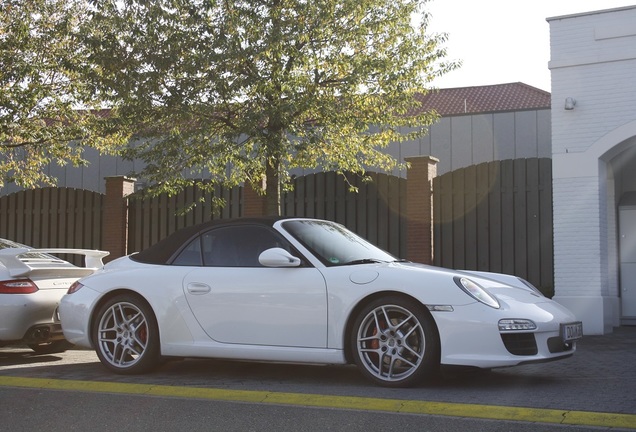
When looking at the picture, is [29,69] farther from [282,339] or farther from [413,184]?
[282,339]

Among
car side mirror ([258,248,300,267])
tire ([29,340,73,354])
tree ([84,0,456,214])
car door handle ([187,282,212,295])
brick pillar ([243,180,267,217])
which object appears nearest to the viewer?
car side mirror ([258,248,300,267])

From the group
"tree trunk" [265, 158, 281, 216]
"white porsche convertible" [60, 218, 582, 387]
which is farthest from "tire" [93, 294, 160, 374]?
"tree trunk" [265, 158, 281, 216]

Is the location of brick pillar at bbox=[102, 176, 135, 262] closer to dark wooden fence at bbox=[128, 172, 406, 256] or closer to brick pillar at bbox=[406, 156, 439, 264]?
dark wooden fence at bbox=[128, 172, 406, 256]

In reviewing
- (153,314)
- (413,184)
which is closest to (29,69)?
(413,184)

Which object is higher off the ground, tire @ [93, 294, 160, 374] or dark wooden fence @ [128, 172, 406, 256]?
dark wooden fence @ [128, 172, 406, 256]

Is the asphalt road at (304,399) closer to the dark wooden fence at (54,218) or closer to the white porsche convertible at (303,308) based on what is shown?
the white porsche convertible at (303,308)

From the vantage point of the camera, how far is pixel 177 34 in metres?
12.0

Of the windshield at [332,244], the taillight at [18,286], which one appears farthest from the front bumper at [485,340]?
the taillight at [18,286]

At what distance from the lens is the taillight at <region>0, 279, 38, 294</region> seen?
820 cm

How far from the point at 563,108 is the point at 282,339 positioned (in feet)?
26.3

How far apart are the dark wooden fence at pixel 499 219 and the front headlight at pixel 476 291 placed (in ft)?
25.9

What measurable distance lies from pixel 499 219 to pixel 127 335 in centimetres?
842

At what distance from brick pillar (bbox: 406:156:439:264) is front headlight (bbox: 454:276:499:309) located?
25.0ft

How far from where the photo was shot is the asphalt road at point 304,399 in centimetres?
510
